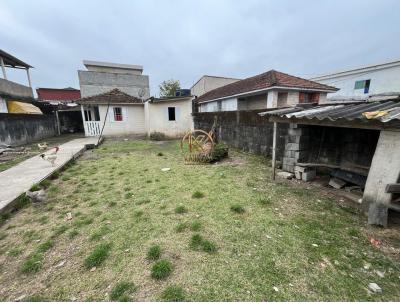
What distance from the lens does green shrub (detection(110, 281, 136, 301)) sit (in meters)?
1.96

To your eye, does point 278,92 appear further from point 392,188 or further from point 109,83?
point 109,83

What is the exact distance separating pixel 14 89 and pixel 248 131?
17279mm

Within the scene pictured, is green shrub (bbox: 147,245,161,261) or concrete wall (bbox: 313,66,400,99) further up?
concrete wall (bbox: 313,66,400,99)

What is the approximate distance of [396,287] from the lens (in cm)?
203

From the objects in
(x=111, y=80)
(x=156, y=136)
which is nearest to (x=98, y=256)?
(x=156, y=136)

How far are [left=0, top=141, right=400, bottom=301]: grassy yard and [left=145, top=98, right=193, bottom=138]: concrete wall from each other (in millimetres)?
9662

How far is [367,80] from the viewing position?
16062 mm

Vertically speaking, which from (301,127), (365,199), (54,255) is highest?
(301,127)

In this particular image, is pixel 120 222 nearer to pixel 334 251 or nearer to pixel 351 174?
pixel 334 251

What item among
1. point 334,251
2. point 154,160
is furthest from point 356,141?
point 154,160

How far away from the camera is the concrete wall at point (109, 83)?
17.9m

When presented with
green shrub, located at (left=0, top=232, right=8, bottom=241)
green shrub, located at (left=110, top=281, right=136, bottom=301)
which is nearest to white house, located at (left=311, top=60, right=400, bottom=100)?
green shrub, located at (left=110, top=281, right=136, bottom=301)

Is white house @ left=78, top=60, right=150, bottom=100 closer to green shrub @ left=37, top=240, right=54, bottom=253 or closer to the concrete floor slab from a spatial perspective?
the concrete floor slab

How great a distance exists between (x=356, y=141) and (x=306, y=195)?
2.19 m
